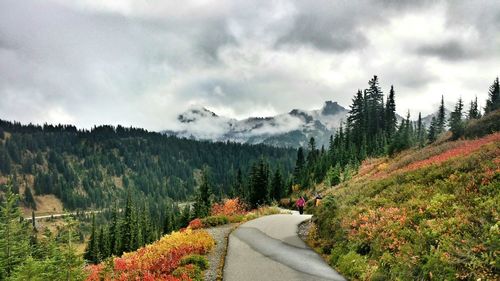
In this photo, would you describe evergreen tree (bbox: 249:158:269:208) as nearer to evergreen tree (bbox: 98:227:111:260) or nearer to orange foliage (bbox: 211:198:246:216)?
orange foliage (bbox: 211:198:246:216)

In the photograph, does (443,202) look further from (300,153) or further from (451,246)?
(300,153)

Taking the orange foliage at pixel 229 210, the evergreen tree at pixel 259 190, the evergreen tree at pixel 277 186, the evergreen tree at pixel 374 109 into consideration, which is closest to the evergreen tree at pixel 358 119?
the evergreen tree at pixel 374 109

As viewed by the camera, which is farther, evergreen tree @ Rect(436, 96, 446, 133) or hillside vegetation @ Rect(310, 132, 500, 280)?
evergreen tree @ Rect(436, 96, 446, 133)

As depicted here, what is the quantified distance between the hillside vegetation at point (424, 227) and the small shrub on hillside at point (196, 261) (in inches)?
235

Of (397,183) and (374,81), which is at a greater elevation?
(374,81)

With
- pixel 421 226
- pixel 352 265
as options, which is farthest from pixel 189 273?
pixel 421 226

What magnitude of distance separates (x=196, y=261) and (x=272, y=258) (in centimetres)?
373

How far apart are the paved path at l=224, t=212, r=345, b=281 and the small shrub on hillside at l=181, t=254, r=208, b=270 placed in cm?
105

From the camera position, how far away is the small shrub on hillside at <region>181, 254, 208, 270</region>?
16.8 meters

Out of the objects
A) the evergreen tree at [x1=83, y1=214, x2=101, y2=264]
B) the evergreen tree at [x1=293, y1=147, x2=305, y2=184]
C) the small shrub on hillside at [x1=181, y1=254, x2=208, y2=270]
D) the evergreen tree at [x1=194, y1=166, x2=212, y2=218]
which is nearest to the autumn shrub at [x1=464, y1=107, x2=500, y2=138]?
the small shrub on hillside at [x1=181, y1=254, x2=208, y2=270]

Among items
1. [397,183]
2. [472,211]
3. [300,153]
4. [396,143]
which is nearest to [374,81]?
[300,153]

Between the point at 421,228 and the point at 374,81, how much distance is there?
339 feet

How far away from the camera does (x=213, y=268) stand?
55.4ft

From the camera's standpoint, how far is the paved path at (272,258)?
1521cm
